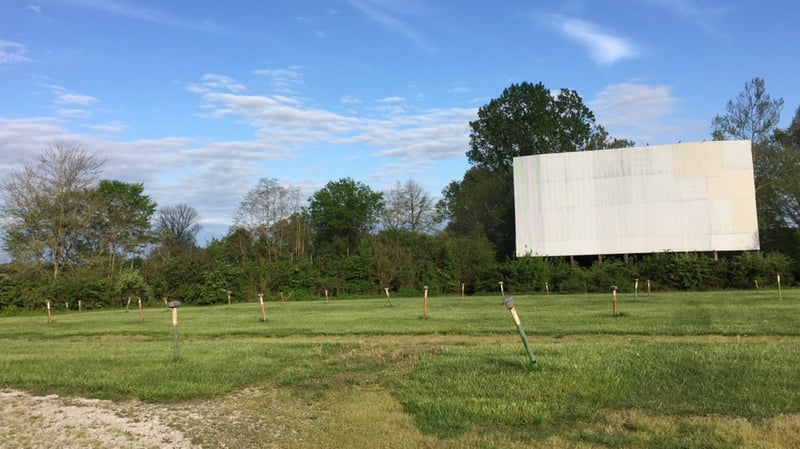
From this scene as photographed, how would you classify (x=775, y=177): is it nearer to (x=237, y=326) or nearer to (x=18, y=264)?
(x=237, y=326)

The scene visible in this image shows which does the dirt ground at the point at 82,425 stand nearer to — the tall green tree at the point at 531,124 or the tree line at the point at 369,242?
the tree line at the point at 369,242

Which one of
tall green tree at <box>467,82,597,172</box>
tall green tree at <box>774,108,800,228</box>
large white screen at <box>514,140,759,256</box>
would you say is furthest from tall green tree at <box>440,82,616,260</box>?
tall green tree at <box>774,108,800,228</box>

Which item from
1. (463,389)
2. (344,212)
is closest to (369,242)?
(344,212)

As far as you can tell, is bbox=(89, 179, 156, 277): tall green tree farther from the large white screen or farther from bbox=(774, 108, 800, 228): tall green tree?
bbox=(774, 108, 800, 228): tall green tree

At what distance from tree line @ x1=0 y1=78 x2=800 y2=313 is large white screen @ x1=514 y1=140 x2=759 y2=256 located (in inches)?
71.9

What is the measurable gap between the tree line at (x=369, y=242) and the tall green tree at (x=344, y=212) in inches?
5.1

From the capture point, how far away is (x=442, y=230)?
60469 millimetres

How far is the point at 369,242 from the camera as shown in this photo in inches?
1977

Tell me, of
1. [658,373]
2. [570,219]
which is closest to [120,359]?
[658,373]

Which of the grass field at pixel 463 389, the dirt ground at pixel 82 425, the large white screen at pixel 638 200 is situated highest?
the large white screen at pixel 638 200

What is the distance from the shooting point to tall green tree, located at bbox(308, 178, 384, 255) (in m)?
57.6

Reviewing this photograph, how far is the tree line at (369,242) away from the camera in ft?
135

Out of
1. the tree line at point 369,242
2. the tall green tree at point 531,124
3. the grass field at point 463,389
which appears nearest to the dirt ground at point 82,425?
the grass field at point 463,389

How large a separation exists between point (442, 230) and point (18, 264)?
39.5 meters
